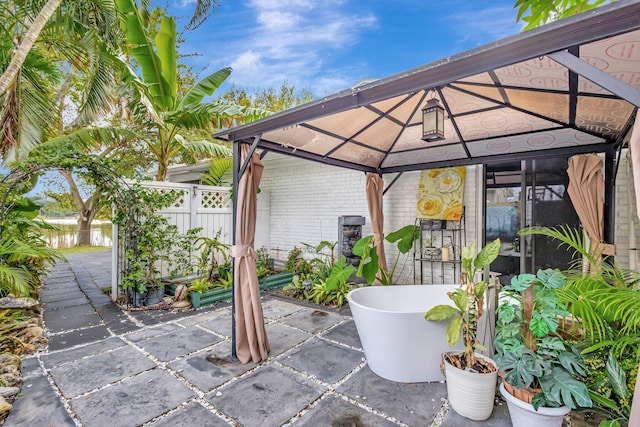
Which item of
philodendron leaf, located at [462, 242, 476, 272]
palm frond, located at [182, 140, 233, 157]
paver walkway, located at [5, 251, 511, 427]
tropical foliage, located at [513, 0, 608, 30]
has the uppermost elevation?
tropical foliage, located at [513, 0, 608, 30]

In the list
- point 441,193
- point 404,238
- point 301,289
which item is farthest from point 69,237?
point 441,193

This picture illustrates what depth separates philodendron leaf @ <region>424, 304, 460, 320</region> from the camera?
243 cm

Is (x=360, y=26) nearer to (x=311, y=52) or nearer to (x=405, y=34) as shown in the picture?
(x=405, y=34)

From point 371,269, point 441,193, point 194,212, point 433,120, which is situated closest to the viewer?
point 433,120

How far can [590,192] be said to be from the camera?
3553 mm

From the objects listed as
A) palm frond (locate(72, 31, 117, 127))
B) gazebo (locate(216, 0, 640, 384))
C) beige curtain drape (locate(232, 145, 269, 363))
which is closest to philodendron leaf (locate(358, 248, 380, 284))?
gazebo (locate(216, 0, 640, 384))

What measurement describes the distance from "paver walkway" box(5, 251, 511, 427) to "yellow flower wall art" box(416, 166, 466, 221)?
7.84 feet

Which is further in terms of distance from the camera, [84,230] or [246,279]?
[84,230]

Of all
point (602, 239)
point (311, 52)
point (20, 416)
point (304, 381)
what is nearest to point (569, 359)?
point (304, 381)

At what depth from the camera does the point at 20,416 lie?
2.18 metres

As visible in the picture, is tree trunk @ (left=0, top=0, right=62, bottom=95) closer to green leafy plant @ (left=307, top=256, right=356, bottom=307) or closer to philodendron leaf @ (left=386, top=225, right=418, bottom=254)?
green leafy plant @ (left=307, top=256, right=356, bottom=307)

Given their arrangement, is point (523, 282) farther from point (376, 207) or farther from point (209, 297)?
point (209, 297)

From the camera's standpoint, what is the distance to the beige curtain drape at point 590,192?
3.51 meters

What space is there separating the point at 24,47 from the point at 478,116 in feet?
20.5
